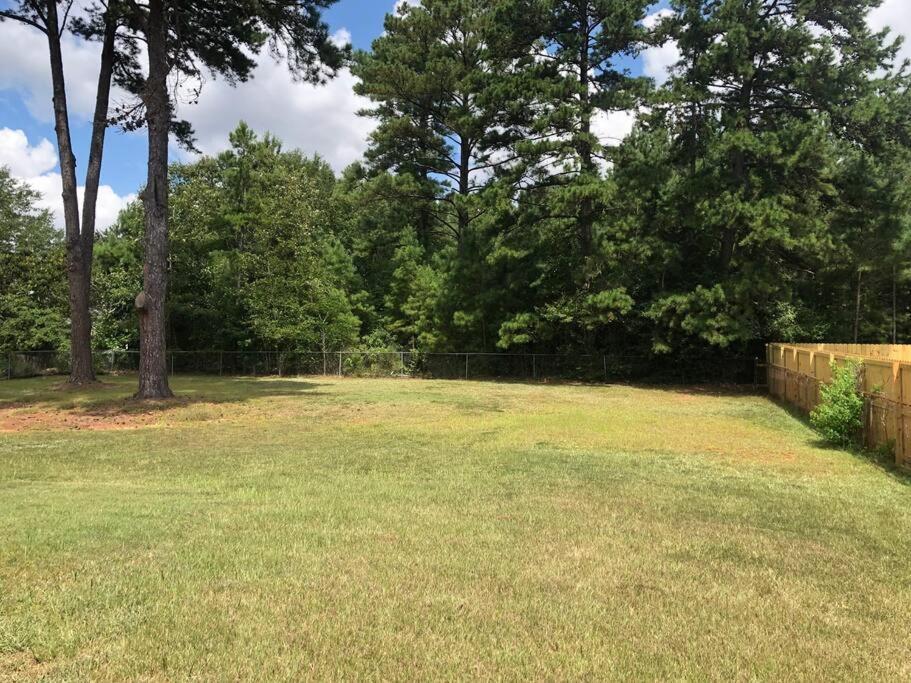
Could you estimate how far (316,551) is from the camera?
16.2 ft

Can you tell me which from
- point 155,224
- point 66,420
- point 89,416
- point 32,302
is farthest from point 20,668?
point 32,302

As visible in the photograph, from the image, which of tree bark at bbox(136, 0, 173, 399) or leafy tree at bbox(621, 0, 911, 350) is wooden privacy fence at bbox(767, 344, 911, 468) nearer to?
leafy tree at bbox(621, 0, 911, 350)

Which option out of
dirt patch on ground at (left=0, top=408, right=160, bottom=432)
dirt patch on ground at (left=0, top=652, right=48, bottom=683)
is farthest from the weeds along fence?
dirt patch on ground at (left=0, top=652, right=48, bottom=683)

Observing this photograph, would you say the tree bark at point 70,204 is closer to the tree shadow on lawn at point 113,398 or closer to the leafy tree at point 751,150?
the tree shadow on lawn at point 113,398

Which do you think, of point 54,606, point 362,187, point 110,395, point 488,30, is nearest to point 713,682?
point 54,606

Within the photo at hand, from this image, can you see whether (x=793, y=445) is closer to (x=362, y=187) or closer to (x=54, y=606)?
(x=54, y=606)

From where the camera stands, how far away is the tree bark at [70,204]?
70.3 ft

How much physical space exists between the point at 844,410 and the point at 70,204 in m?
23.1

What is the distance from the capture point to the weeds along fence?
2908cm

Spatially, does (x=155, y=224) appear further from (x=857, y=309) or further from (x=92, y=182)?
(x=857, y=309)

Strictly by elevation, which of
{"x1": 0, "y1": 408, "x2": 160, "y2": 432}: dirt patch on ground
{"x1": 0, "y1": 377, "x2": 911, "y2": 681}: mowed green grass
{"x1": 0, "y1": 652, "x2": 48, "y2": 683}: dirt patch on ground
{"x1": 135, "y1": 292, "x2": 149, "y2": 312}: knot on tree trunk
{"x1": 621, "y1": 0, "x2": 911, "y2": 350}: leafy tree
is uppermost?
{"x1": 621, "y1": 0, "x2": 911, "y2": 350}: leafy tree

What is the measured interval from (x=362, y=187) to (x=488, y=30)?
11500mm

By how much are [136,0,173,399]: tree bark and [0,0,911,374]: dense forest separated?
Answer: 12062 millimetres

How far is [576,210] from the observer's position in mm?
28172
